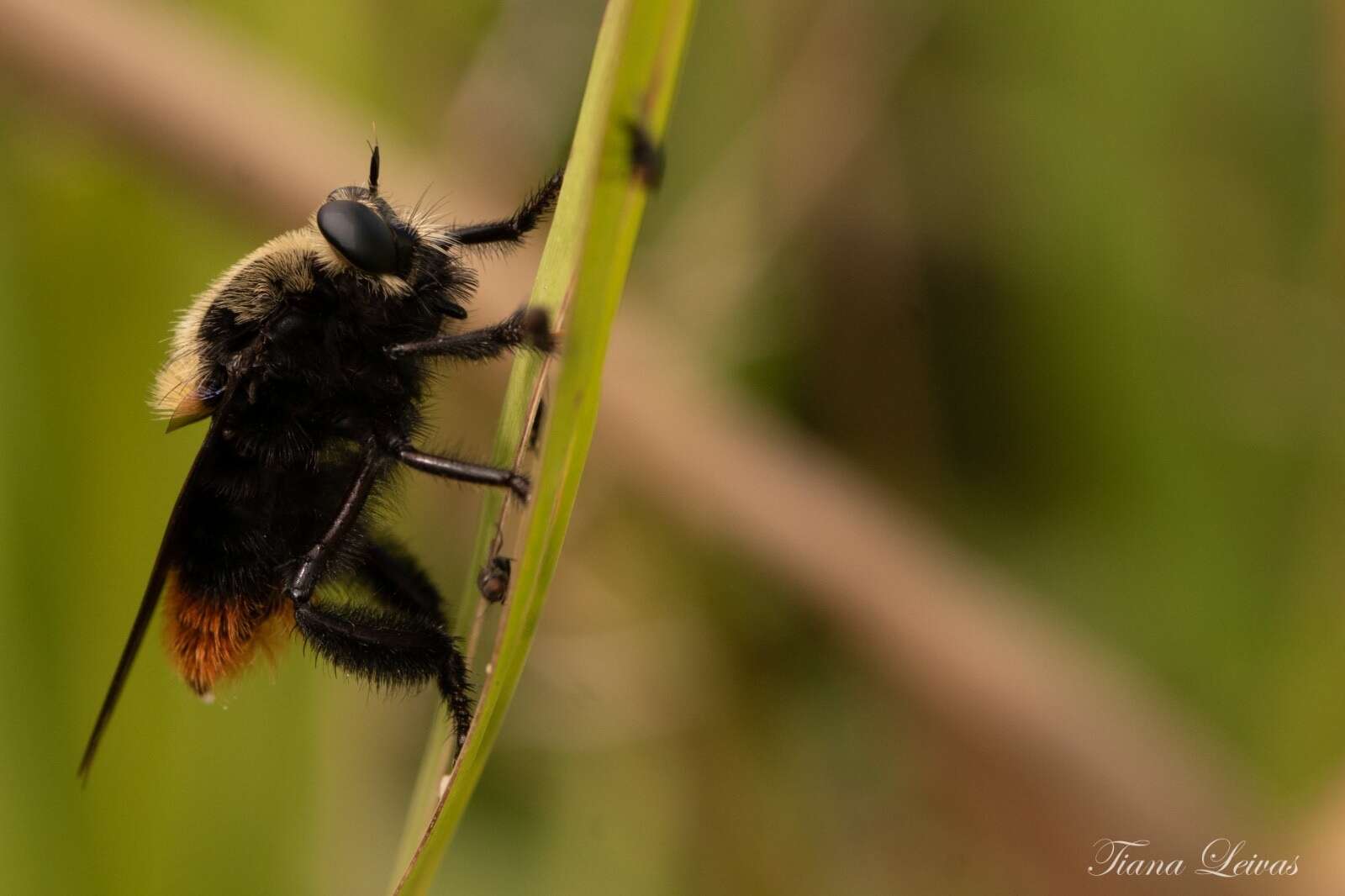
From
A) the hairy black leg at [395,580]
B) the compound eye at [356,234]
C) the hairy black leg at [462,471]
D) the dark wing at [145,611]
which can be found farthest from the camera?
the hairy black leg at [395,580]

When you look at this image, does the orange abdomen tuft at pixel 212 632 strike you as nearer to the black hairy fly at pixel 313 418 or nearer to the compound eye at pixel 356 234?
the black hairy fly at pixel 313 418

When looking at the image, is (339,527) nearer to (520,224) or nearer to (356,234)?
(356,234)

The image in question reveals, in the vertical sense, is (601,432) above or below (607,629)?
above

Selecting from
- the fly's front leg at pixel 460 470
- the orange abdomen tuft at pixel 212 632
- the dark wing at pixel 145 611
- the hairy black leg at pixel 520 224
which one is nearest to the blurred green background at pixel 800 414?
the orange abdomen tuft at pixel 212 632

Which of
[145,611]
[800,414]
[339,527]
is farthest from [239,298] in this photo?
[800,414]

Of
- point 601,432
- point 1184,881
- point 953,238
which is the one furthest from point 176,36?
point 1184,881

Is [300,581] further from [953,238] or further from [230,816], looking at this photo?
→ [953,238]

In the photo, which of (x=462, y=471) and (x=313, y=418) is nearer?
(x=462, y=471)
